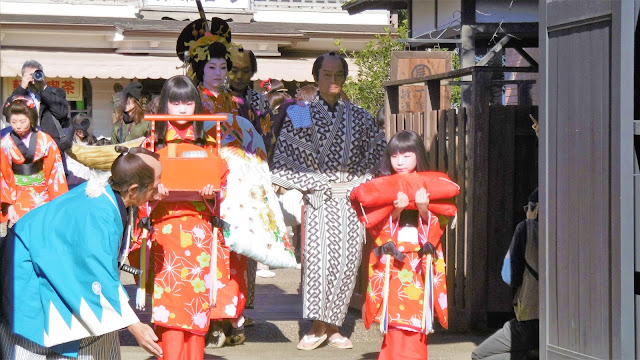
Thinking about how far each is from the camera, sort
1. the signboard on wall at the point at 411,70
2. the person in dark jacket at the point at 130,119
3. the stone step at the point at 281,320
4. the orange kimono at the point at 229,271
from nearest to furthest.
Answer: the orange kimono at the point at 229,271 < the stone step at the point at 281,320 < the person in dark jacket at the point at 130,119 < the signboard on wall at the point at 411,70

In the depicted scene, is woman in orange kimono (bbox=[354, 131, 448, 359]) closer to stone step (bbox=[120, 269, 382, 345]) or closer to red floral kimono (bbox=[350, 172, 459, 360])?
red floral kimono (bbox=[350, 172, 459, 360])

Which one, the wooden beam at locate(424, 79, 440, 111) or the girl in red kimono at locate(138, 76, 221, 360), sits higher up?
the wooden beam at locate(424, 79, 440, 111)

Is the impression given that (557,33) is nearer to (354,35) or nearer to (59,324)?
(59,324)

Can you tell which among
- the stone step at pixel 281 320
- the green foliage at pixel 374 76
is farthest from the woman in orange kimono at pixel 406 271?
the green foliage at pixel 374 76

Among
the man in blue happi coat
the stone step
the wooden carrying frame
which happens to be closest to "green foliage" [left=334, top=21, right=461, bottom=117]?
the stone step

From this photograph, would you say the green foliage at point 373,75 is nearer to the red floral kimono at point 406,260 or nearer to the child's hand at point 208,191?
the red floral kimono at point 406,260

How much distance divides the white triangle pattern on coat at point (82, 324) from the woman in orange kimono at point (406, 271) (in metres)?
2.01

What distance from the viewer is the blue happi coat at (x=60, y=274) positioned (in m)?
3.74

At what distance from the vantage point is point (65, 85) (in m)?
18.7

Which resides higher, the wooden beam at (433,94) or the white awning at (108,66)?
the white awning at (108,66)

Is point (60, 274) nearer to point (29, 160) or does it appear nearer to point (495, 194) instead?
point (495, 194)

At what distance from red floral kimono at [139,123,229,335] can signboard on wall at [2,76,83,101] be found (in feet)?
45.4

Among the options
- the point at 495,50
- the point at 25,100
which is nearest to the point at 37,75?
the point at 25,100

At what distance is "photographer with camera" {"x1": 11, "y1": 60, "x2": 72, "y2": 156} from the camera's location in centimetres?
826
